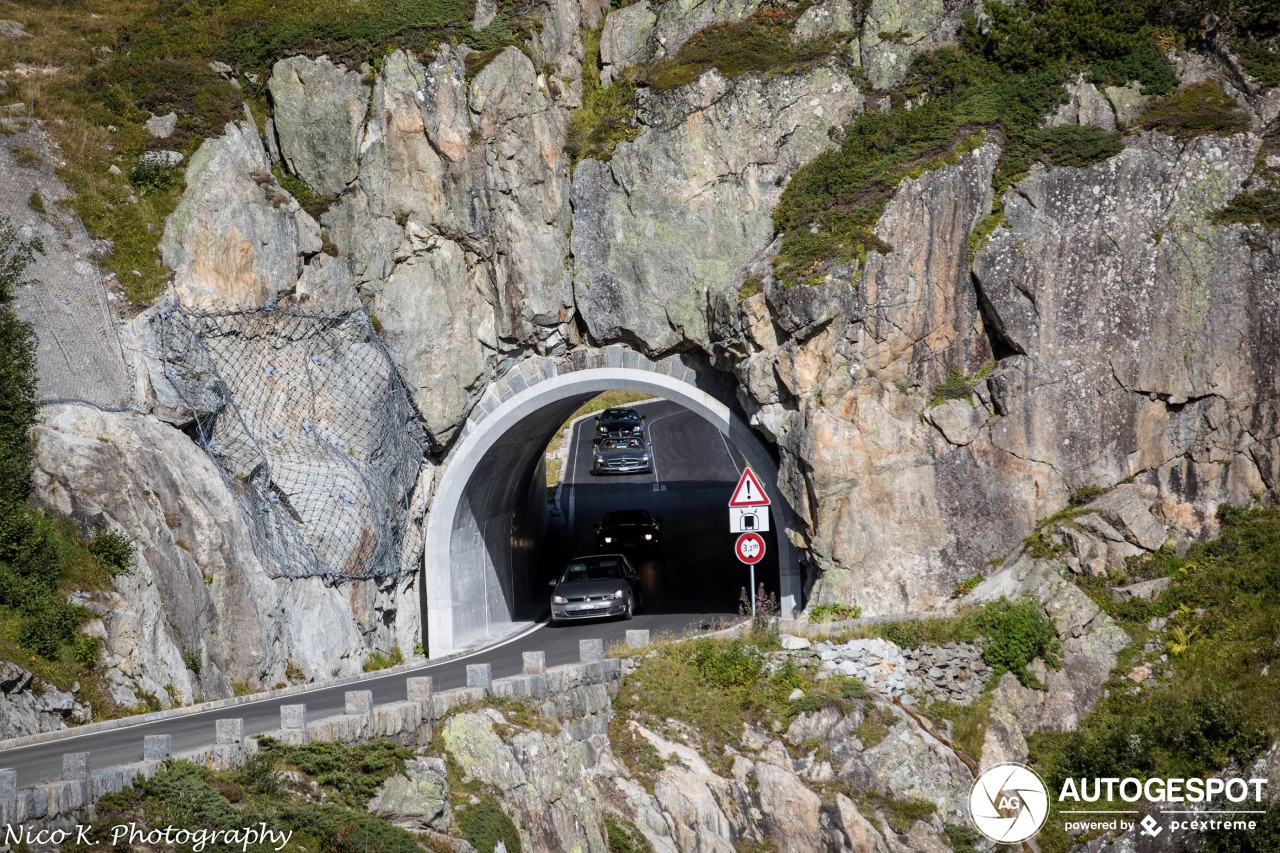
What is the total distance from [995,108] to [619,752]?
13.8 metres

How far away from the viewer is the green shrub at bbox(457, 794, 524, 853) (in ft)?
42.8

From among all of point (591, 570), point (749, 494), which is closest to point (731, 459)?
point (591, 570)

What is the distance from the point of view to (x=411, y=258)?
25.0 meters

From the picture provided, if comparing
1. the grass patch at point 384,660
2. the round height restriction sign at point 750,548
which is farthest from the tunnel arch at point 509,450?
the round height restriction sign at point 750,548

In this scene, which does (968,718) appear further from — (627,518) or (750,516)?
(627,518)

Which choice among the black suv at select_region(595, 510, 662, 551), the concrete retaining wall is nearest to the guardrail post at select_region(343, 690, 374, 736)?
the concrete retaining wall

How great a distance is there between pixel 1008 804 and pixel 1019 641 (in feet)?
8.56

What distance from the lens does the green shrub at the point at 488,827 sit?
1304 cm

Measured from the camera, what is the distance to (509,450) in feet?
89.7

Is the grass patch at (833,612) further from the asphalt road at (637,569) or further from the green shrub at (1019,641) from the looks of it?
the green shrub at (1019,641)

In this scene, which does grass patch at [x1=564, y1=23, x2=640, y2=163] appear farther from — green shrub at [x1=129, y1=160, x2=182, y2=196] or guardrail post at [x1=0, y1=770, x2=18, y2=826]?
guardrail post at [x1=0, y1=770, x2=18, y2=826]

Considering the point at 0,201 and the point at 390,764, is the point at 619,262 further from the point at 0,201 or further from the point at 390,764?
the point at 390,764

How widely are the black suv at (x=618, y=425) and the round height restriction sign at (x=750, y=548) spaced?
28677 mm

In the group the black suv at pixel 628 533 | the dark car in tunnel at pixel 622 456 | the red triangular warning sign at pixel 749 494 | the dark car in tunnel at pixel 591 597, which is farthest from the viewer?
the dark car in tunnel at pixel 622 456
